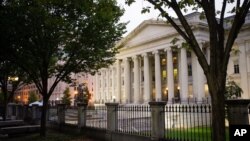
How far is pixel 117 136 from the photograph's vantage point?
1577 cm


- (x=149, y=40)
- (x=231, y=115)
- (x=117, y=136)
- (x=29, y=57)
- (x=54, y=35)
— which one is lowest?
(x=117, y=136)

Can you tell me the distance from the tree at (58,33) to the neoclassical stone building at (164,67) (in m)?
15.6

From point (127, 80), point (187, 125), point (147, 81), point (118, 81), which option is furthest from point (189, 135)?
point (118, 81)

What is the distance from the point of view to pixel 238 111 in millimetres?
9539

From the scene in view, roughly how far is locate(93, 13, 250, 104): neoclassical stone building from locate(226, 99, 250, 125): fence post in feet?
85.7

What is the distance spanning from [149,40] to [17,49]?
A: 3673 cm

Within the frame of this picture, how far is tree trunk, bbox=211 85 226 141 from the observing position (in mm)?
6879

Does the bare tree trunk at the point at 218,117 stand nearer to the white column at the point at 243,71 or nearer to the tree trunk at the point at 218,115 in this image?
the tree trunk at the point at 218,115

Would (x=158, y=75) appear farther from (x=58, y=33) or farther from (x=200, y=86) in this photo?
(x=58, y=33)

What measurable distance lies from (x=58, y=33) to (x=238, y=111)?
11.8m

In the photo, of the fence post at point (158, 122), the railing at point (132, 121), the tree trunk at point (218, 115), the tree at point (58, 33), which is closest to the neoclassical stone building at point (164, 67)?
the tree at point (58, 33)

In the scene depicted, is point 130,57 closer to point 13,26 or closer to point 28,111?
point 28,111

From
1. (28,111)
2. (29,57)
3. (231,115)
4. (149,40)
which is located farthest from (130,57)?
(231,115)

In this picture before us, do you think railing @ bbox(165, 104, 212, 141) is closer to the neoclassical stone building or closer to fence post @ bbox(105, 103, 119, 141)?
fence post @ bbox(105, 103, 119, 141)
